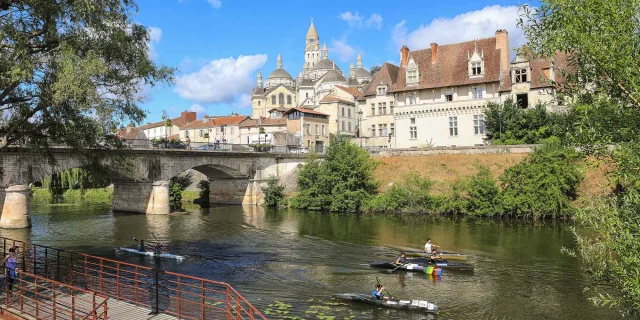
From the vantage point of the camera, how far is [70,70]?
14.5 m

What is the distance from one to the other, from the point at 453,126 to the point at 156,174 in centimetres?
3323

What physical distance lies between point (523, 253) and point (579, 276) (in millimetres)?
5216

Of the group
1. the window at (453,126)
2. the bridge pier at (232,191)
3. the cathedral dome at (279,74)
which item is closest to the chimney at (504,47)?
the window at (453,126)

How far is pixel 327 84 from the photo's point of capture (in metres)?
111

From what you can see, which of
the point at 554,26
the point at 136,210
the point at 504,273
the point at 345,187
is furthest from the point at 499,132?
the point at 554,26

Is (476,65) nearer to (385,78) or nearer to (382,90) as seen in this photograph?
(382,90)

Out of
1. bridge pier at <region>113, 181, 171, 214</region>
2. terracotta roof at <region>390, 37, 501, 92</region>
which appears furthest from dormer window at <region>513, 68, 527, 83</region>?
bridge pier at <region>113, 181, 171, 214</region>

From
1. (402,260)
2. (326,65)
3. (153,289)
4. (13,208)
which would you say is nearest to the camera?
(153,289)

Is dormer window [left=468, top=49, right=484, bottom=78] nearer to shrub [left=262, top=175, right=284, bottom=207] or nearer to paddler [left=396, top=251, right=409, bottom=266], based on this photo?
shrub [left=262, top=175, right=284, bottom=207]

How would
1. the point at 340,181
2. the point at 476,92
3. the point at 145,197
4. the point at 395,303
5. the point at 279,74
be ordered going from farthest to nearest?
the point at 279,74 → the point at 476,92 → the point at 340,181 → the point at 145,197 → the point at 395,303

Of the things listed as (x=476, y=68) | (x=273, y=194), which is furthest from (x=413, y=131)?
(x=273, y=194)

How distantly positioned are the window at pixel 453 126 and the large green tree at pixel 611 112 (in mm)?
47796

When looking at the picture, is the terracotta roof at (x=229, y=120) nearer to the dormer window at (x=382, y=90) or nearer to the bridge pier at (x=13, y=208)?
the dormer window at (x=382, y=90)

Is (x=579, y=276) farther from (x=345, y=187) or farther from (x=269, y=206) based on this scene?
(x=269, y=206)
